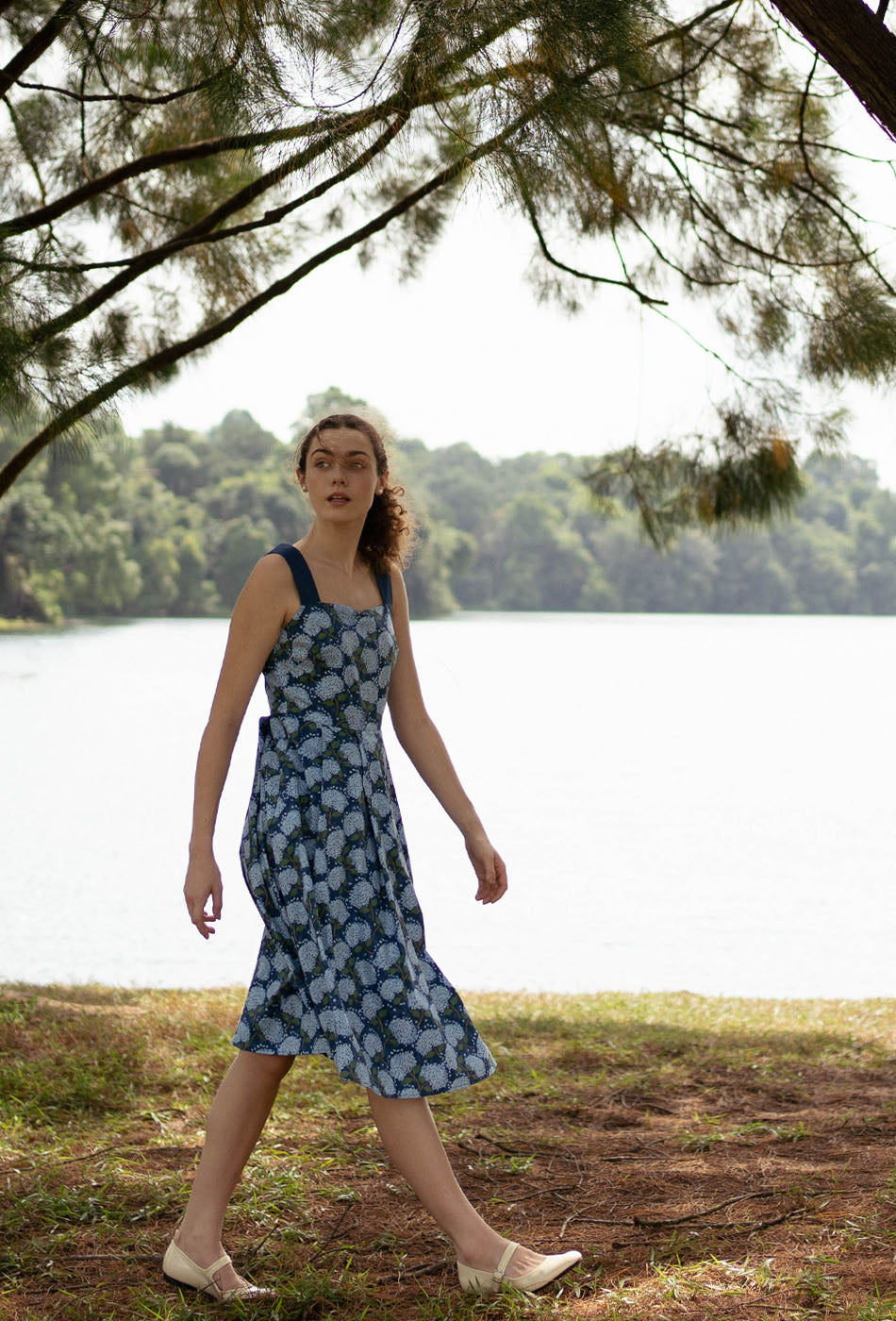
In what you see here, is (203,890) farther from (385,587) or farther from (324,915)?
(385,587)

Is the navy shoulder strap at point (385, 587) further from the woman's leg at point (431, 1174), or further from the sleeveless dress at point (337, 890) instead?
the woman's leg at point (431, 1174)

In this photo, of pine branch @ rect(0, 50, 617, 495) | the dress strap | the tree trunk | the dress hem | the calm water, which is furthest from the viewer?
the calm water

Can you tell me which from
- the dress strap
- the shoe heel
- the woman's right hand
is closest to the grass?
the shoe heel

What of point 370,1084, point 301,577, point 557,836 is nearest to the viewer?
point 370,1084

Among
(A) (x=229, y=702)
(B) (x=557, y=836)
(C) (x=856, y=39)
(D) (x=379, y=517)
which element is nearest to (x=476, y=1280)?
(A) (x=229, y=702)

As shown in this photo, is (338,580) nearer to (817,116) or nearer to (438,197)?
(817,116)

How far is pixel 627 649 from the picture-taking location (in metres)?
51.9

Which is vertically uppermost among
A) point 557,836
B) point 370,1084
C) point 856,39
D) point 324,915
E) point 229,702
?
point 856,39

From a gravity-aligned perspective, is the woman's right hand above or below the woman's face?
below

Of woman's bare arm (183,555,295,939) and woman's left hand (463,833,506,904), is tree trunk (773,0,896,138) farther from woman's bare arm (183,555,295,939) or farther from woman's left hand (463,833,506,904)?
woman's left hand (463,833,506,904)

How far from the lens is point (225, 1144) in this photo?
2.18 m

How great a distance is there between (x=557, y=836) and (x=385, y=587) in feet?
Result: 38.0

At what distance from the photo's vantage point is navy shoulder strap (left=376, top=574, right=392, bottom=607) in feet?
7.90

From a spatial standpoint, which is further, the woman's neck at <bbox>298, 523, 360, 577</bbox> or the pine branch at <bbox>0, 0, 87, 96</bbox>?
the pine branch at <bbox>0, 0, 87, 96</bbox>
